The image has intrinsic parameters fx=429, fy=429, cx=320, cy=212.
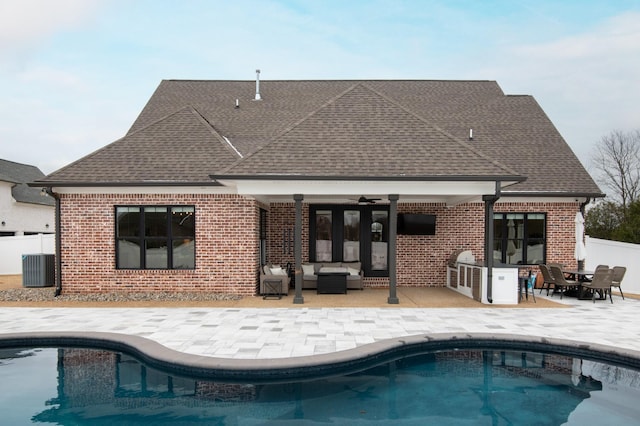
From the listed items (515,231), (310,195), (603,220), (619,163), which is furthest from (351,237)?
(619,163)

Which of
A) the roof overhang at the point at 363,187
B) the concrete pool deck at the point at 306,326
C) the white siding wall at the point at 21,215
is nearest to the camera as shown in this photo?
the concrete pool deck at the point at 306,326

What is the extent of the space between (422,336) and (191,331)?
4051 mm

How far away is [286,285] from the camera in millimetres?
11422

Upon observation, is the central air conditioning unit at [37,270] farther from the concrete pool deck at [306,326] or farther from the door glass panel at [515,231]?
the door glass panel at [515,231]

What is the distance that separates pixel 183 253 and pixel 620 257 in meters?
13.6

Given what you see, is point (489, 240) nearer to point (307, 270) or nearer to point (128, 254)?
point (307, 270)

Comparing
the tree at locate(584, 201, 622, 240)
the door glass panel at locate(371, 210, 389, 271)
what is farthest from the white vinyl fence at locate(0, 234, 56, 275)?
the tree at locate(584, 201, 622, 240)

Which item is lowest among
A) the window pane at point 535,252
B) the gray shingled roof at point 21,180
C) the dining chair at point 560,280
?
the dining chair at point 560,280

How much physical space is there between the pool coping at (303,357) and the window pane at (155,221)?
4.20 meters

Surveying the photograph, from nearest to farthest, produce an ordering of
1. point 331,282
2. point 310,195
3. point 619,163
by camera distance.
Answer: point 310,195 < point 331,282 < point 619,163

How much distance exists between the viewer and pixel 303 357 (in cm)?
602

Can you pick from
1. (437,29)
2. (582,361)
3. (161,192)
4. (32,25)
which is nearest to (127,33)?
(32,25)

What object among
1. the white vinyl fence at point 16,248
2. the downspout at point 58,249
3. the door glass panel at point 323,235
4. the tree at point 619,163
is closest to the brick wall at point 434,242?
the door glass panel at point 323,235

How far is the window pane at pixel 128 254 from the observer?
11.5 meters
